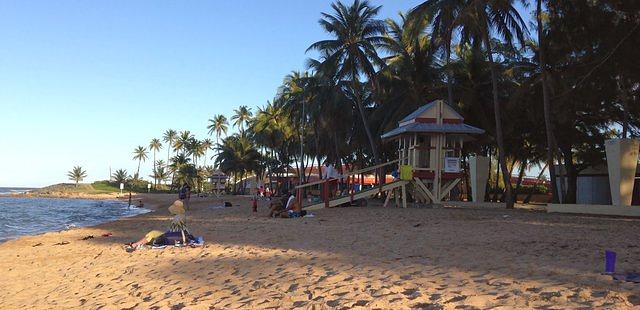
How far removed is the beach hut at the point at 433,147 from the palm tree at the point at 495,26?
1.82 m

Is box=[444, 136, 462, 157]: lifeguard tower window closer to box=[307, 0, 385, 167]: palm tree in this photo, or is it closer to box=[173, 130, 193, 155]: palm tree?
box=[307, 0, 385, 167]: palm tree

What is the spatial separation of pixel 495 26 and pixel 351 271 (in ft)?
62.9

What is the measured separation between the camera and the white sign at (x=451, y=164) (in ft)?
70.9

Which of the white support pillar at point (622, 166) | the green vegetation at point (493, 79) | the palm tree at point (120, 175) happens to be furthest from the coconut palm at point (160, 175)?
the white support pillar at point (622, 166)

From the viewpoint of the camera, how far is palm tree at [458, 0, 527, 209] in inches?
814

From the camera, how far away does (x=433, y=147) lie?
21.6m

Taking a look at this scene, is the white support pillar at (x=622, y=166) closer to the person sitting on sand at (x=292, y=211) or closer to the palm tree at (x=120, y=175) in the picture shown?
the person sitting on sand at (x=292, y=211)

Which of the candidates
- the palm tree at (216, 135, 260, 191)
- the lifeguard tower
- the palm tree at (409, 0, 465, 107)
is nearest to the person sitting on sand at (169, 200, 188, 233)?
the lifeguard tower

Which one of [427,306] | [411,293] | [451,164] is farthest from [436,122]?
[427,306]

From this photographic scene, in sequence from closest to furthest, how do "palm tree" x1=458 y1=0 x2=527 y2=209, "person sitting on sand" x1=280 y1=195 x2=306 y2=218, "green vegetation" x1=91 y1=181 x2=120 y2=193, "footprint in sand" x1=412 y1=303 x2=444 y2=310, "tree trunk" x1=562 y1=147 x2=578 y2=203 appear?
"footprint in sand" x1=412 y1=303 x2=444 y2=310 → "person sitting on sand" x1=280 y1=195 x2=306 y2=218 → "palm tree" x1=458 y1=0 x2=527 y2=209 → "tree trunk" x1=562 y1=147 x2=578 y2=203 → "green vegetation" x1=91 y1=181 x2=120 y2=193

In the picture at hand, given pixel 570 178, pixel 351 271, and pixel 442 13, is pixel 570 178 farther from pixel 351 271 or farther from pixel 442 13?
pixel 351 271

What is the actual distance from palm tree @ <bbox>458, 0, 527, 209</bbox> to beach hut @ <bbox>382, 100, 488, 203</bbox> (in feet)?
5.97

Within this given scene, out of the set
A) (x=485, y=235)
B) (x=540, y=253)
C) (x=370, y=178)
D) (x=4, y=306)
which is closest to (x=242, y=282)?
(x=4, y=306)

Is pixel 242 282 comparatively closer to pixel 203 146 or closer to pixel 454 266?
pixel 454 266
